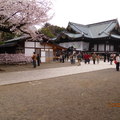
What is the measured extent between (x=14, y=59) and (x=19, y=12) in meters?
6.68

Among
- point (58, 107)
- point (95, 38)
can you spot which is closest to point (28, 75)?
point (58, 107)

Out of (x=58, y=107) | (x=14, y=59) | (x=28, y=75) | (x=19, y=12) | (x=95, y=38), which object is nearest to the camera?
(x=58, y=107)

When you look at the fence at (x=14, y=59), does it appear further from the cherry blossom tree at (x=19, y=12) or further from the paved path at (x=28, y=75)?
the paved path at (x=28, y=75)

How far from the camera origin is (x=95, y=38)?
1193 inches

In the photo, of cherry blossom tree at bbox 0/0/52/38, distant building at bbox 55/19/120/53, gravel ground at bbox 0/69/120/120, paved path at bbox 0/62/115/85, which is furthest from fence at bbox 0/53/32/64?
distant building at bbox 55/19/120/53

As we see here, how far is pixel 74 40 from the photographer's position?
3123 centimetres

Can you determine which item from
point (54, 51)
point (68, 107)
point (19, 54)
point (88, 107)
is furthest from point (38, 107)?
point (54, 51)

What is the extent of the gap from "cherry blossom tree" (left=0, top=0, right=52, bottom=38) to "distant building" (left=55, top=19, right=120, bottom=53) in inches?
676

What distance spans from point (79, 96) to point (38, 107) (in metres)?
1.77

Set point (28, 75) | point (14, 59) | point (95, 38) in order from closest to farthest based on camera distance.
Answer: point (28, 75) → point (14, 59) → point (95, 38)

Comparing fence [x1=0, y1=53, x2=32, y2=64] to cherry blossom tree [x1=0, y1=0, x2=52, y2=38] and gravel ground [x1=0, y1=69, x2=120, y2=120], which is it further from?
gravel ground [x1=0, y1=69, x2=120, y2=120]

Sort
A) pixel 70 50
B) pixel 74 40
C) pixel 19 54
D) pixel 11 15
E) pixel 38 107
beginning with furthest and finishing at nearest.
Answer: pixel 74 40 < pixel 70 50 < pixel 19 54 < pixel 11 15 < pixel 38 107

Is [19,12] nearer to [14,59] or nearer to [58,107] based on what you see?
[14,59]

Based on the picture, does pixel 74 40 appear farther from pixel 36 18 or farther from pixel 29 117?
pixel 29 117
